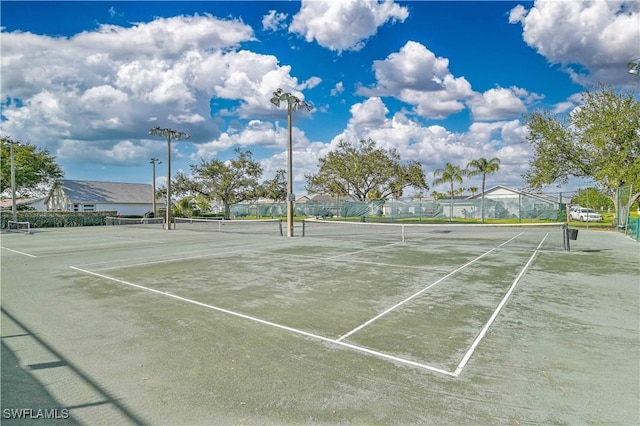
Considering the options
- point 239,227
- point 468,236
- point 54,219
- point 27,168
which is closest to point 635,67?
point 468,236

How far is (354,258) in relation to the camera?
11773 mm

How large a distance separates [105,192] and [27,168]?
13253 mm

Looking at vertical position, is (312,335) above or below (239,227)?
below

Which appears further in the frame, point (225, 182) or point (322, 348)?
point (225, 182)

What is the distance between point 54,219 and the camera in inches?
1417

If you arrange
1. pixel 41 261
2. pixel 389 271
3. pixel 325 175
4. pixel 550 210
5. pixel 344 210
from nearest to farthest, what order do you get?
pixel 389 271 → pixel 41 261 → pixel 550 210 → pixel 344 210 → pixel 325 175

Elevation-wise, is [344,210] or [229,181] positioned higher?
[229,181]

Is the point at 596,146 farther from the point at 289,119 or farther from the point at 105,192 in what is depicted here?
the point at 105,192

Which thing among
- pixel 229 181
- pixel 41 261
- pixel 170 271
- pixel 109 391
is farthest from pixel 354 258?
pixel 229 181

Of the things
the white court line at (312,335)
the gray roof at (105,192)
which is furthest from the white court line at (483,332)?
the gray roof at (105,192)

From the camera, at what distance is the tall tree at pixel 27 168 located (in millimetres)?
44438

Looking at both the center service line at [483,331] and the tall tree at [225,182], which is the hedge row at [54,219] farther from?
the center service line at [483,331]

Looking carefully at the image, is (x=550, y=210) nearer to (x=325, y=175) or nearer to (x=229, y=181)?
(x=325, y=175)

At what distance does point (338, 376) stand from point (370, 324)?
1.69 m
